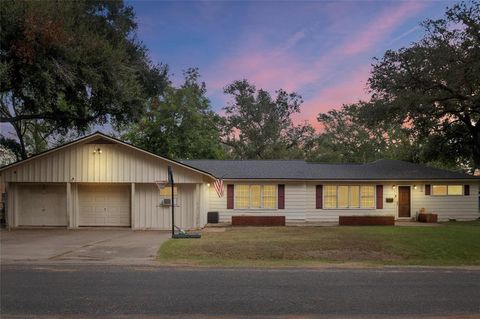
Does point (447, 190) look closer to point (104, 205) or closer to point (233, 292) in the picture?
point (104, 205)

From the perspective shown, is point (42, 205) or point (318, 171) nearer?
point (42, 205)

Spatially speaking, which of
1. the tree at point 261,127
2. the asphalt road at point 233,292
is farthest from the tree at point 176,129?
the asphalt road at point 233,292

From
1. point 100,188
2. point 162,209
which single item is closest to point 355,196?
point 162,209

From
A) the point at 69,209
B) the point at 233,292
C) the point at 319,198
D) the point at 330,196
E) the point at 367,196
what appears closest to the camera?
the point at 233,292

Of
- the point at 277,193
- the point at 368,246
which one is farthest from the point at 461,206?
the point at 368,246

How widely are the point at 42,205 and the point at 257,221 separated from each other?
1135 centimetres

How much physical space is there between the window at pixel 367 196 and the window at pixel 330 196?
167 cm

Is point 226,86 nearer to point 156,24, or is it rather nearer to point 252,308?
point 156,24

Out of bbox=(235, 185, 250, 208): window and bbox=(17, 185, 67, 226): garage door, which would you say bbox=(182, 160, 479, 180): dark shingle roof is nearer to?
bbox=(235, 185, 250, 208): window

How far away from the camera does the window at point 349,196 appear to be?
27281mm

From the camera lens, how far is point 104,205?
920 inches

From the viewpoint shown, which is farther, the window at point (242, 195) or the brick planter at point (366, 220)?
the window at point (242, 195)

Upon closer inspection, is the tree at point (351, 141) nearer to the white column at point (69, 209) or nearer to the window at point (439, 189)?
the window at point (439, 189)

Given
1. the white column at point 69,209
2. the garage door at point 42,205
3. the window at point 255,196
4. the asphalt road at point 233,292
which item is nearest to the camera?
the asphalt road at point 233,292
